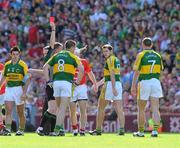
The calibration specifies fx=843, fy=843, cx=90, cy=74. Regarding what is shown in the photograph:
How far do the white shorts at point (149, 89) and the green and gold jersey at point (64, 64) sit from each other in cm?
184

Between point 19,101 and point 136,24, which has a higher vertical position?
point 136,24

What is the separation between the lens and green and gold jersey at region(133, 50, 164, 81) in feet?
71.5

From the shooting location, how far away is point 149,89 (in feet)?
71.8

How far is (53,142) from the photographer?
18484mm

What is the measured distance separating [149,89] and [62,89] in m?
2.30

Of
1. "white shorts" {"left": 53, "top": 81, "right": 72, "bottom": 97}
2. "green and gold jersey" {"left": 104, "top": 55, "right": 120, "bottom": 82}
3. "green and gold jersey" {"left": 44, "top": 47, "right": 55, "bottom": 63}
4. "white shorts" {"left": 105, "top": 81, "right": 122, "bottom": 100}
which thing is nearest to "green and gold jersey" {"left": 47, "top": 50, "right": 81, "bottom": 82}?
"white shorts" {"left": 53, "top": 81, "right": 72, "bottom": 97}

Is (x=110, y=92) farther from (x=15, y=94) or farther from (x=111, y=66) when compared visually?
(x=15, y=94)

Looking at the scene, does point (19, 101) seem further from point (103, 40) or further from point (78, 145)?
point (103, 40)

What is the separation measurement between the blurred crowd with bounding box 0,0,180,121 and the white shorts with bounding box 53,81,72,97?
9.17 meters

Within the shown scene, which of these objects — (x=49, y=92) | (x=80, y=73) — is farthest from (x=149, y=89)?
(x=49, y=92)

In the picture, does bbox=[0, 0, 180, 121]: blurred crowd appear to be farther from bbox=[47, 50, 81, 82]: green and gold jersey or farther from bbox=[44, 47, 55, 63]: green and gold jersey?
bbox=[47, 50, 81, 82]: green and gold jersey

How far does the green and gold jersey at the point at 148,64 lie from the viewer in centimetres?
2178

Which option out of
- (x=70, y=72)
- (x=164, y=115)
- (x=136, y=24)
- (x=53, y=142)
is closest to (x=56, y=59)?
(x=70, y=72)

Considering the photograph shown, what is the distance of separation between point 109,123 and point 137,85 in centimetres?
774
